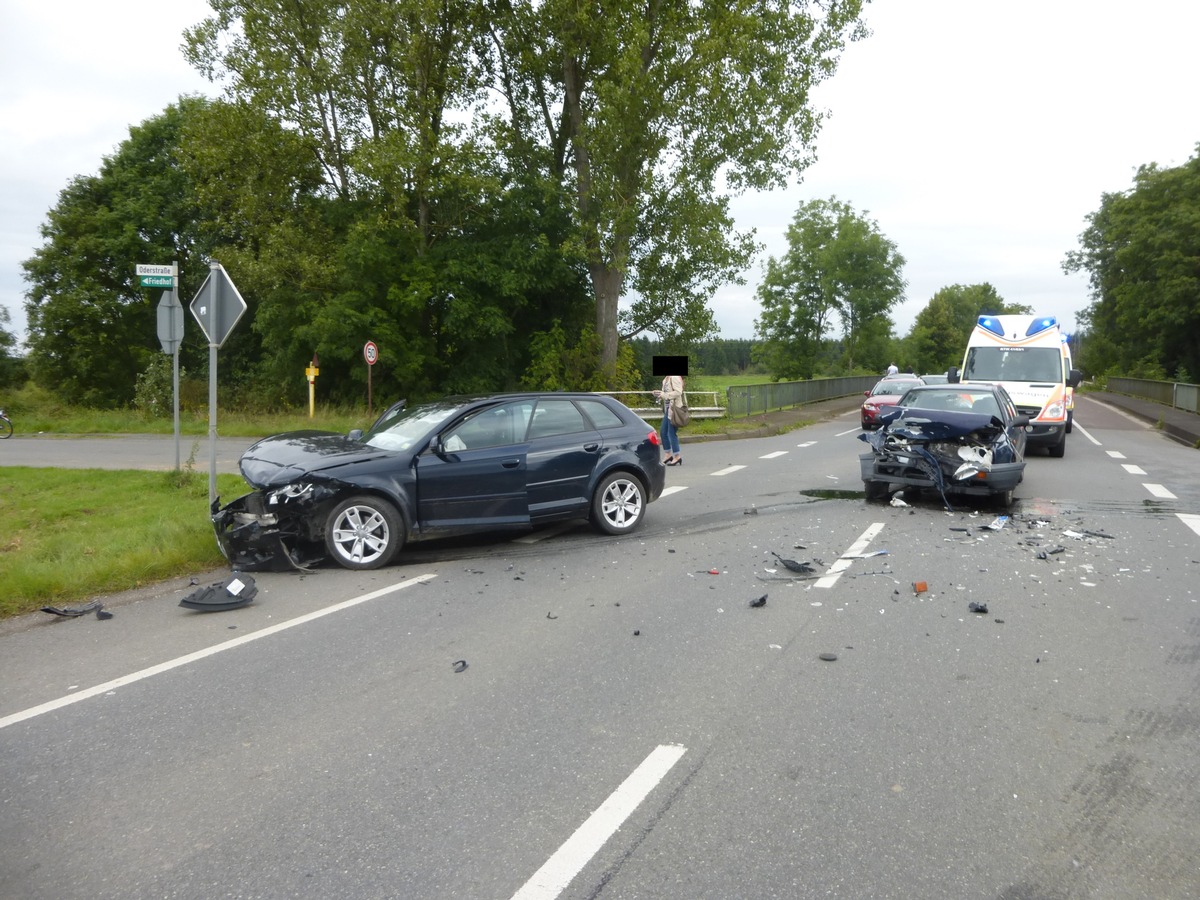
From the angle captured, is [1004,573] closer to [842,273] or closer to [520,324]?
[520,324]

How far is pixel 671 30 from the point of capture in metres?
24.2

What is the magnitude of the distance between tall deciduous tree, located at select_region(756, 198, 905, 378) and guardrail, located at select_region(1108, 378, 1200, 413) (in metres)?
15.0

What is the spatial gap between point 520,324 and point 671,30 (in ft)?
43.1

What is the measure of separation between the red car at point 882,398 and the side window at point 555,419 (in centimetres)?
1580

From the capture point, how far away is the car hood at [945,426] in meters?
11.4

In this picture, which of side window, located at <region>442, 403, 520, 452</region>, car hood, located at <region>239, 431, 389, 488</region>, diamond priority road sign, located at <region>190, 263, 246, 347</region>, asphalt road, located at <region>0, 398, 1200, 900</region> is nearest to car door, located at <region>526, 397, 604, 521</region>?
side window, located at <region>442, 403, 520, 452</region>

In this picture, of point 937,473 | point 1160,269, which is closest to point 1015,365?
point 937,473

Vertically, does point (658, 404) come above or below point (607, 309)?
below

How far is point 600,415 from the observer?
32.2 feet

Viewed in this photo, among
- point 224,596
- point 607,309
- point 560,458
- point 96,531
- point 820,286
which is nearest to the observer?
point 224,596

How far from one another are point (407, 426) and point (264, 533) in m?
1.76

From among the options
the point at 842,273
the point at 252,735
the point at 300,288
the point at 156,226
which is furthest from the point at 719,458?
the point at 842,273

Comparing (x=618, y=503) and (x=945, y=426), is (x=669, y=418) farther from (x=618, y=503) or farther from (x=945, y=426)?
(x=618, y=503)

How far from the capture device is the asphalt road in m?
3.08
